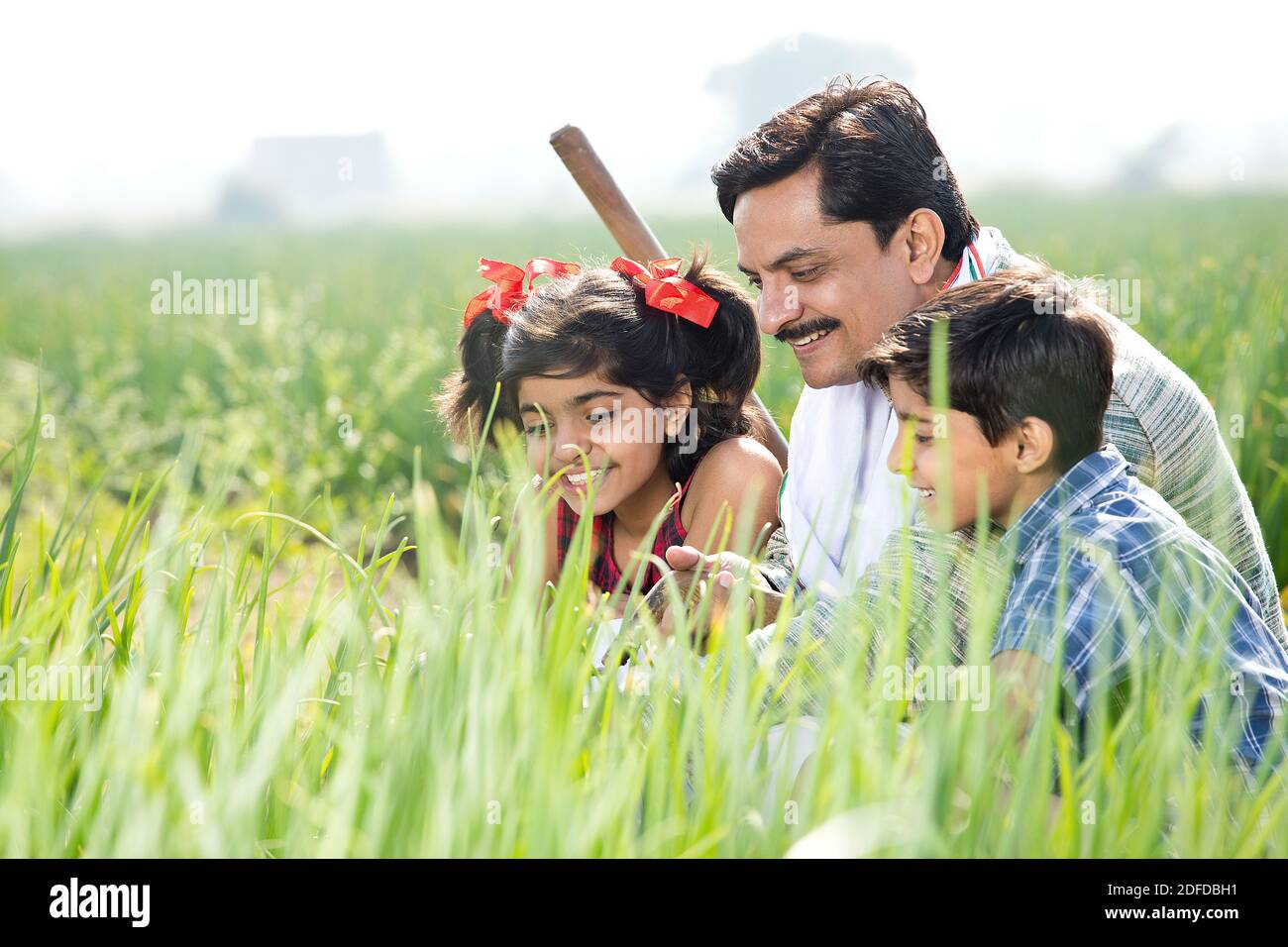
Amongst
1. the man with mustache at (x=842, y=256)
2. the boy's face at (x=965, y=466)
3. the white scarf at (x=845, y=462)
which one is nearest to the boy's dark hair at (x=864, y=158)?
the man with mustache at (x=842, y=256)

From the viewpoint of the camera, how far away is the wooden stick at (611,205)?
258 centimetres

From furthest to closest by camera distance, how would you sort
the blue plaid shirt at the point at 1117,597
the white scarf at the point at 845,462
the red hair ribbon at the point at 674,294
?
1. the red hair ribbon at the point at 674,294
2. the white scarf at the point at 845,462
3. the blue plaid shirt at the point at 1117,597

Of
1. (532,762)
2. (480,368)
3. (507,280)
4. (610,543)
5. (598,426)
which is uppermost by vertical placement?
(507,280)

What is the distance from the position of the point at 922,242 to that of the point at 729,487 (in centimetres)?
62

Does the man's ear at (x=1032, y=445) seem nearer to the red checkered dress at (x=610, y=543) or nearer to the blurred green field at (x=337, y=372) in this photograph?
the blurred green field at (x=337, y=372)

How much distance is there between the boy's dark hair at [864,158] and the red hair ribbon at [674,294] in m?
0.23

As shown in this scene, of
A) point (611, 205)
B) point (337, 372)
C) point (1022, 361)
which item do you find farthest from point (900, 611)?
point (337, 372)

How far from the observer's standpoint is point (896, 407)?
1720mm

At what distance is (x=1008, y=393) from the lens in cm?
162

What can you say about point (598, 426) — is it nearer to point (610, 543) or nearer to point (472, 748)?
point (610, 543)

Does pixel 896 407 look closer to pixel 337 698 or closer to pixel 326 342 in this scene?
pixel 337 698

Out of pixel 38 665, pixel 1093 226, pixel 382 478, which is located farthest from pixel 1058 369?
pixel 1093 226

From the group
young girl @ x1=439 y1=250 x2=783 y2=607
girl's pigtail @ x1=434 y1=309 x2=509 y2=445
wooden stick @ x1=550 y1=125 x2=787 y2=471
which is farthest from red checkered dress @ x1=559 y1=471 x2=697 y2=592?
wooden stick @ x1=550 y1=125 x2=787 y2=471

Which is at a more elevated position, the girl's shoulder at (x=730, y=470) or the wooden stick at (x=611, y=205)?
the wooden stick at (x=611, y=205)
